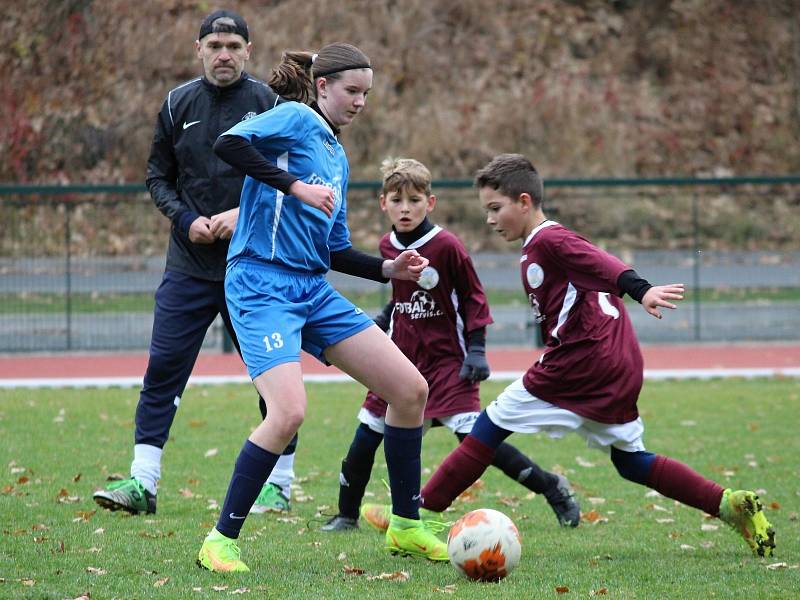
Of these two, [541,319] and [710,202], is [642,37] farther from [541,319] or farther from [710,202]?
[541,319]

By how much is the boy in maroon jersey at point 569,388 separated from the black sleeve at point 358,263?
646 millimetres

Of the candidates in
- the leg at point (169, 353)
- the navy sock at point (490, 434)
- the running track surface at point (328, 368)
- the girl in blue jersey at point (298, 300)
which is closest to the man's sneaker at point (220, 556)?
the girl in blue jersey at point (298, 300)

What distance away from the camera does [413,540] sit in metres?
4.92

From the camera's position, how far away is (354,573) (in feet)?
15.1

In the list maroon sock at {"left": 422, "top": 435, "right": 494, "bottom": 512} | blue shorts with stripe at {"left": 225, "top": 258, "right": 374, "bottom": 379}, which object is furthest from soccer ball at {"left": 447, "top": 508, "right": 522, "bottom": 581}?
blue shorts with stripe at {"left": 225, "top": 258, "right": 374, "bottom": 379}

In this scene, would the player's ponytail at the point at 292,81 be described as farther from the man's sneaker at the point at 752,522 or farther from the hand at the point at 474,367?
the man's sneaker at the point at 752,522

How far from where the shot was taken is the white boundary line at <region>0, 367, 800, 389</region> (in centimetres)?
1191

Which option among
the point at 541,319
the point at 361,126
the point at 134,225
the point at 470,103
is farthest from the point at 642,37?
the point at 541,319

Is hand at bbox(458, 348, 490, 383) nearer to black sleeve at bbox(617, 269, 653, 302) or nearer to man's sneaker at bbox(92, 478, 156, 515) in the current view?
black sleeve at bbox(617, 269, 653, 302)

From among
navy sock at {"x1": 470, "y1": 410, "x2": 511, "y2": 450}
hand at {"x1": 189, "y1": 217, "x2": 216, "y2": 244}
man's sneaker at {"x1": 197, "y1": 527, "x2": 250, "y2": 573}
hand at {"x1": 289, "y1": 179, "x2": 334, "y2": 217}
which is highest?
hand at {"x1": 289, "y1": 179, "x2": 334, "y2": 217}

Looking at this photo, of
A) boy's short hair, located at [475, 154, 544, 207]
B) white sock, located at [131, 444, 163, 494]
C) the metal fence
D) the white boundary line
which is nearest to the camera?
boy's short hair, located at [475, 154, 544, 207]

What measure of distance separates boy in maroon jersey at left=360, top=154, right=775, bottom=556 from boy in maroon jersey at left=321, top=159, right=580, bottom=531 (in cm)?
45

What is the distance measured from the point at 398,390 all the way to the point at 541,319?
2.91ft

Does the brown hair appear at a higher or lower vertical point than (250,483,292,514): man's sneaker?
higher
